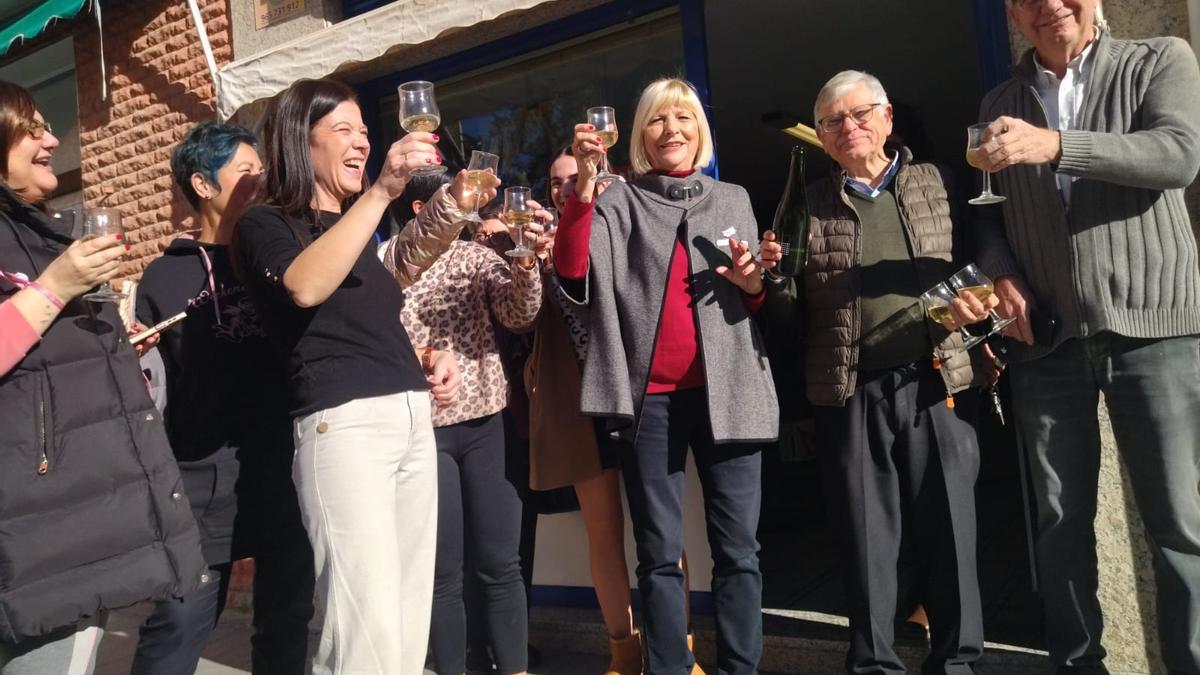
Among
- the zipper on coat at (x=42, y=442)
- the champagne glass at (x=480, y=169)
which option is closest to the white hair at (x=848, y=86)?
the champagne glass at (x=480, y=169)

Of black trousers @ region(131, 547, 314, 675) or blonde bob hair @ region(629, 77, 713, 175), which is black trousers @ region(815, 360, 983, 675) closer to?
blonde bob hair @ region(629, 77, 713, 175)

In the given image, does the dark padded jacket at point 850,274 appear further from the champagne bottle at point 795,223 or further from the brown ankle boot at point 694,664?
the brown ankle boot at point 694,664

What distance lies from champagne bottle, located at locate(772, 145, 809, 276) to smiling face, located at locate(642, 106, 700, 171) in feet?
1.15

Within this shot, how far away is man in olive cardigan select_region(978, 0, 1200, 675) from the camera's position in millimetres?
2447

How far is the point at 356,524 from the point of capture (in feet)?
7.48

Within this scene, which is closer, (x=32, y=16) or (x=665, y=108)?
(x=665, y=108)

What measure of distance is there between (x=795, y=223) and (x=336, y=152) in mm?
1489

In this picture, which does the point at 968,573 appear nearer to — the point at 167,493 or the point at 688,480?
the point at 688,480

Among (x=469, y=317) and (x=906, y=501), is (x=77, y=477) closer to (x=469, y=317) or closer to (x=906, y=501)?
(x=469, y=317)

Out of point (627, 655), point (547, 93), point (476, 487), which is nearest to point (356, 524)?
point (476, 487)

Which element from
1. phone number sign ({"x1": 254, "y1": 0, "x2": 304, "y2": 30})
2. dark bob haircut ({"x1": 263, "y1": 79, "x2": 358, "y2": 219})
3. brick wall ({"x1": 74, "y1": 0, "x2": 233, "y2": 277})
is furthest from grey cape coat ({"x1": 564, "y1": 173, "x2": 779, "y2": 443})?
brick wall ({"x1": 74, "y1": 0, "x2": 233, "y2": 277})

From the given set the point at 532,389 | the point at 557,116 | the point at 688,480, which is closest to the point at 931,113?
the point at 557,116

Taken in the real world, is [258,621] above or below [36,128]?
below

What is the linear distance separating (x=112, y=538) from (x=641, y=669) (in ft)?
6.57
